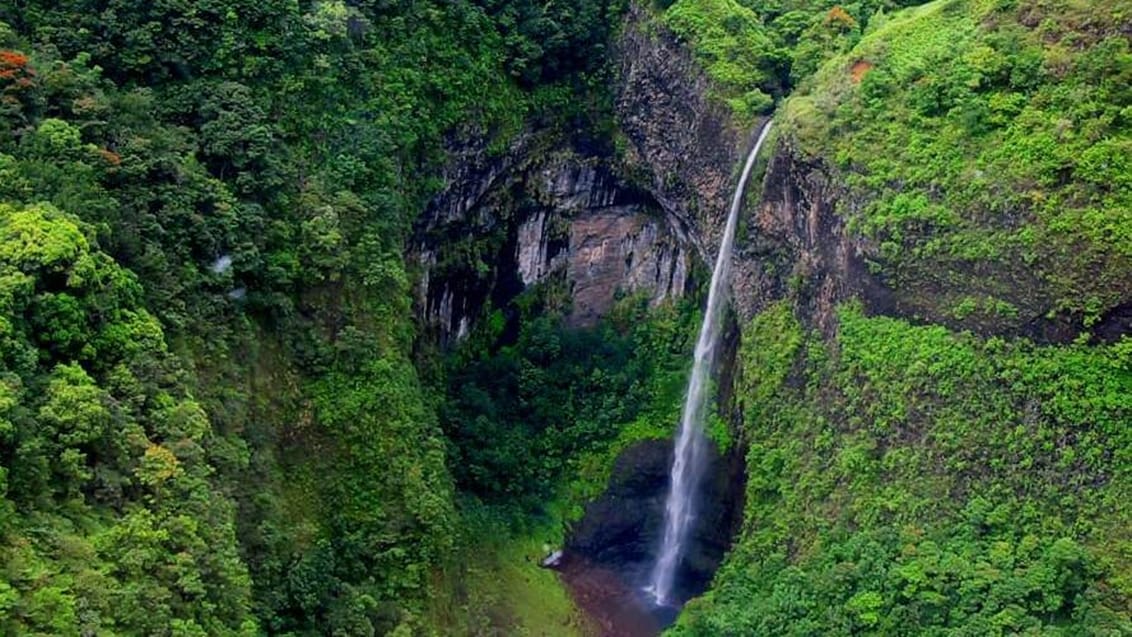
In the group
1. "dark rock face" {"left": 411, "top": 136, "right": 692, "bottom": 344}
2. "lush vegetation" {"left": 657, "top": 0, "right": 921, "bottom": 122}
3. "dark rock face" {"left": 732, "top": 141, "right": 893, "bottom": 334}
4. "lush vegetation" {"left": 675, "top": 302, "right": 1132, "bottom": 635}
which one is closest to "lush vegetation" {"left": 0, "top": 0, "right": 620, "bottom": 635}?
"dark rock face" {"left": 411, "top": 136, "right": 692, "bottom": 344}

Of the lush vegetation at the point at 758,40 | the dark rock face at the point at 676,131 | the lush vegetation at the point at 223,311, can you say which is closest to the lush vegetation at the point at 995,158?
the lush vegetation at the point at 758,40

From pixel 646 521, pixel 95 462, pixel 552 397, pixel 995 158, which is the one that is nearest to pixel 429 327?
pixel 552 397

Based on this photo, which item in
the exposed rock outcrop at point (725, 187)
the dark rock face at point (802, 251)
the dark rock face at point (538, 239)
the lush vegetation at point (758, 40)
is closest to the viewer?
the dark rock face at point (802, 251)

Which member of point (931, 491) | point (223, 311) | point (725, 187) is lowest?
point (931, 491)

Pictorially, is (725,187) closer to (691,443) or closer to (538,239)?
(538,239)

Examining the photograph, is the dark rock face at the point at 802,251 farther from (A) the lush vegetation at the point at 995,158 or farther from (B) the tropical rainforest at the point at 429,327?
(A) the lush vegetation at the point at 995,158

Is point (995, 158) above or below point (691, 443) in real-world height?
above

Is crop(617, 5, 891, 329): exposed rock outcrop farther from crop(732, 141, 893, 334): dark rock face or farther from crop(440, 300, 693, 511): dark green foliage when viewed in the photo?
crop(440, 300, 693, 511): dark green foliage

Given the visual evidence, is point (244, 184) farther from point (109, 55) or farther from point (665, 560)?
point (665, 560)

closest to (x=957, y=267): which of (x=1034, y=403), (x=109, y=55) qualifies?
(x=1034, y=403)
